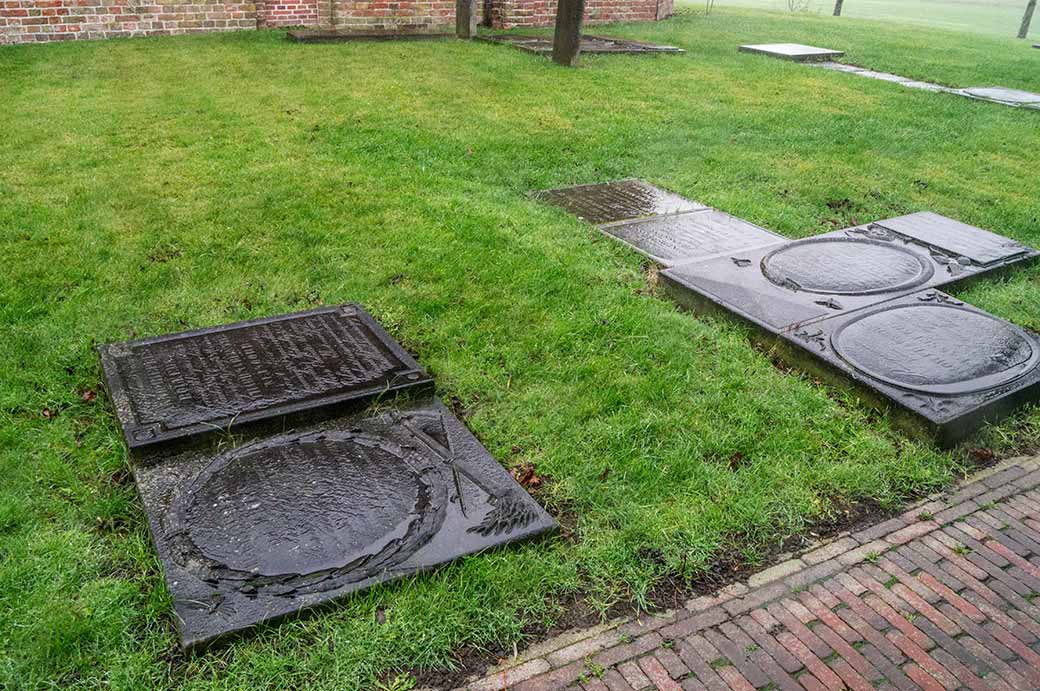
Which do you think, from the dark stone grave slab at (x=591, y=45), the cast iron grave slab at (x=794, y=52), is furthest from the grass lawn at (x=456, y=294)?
the cast iron grave slab at (x=794, y=52)

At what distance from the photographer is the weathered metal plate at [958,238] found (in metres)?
5.40

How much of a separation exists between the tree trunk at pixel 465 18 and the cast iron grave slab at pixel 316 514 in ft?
39.4

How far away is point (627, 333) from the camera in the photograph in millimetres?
4516

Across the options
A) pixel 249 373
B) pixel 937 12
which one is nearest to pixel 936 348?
pixel 249 373

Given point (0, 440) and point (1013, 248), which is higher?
point (1013, 248)

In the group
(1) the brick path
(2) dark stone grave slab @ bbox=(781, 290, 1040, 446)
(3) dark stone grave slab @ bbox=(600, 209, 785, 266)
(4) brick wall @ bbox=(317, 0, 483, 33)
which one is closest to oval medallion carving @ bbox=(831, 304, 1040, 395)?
(2) dark stone grave slab @ bbox=(781, 290, 1040, 446)

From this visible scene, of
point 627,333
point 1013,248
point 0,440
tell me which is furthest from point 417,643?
point 1013,248

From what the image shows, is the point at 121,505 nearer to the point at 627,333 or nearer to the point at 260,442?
the point at 260,442

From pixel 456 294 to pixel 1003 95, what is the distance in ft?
33.1

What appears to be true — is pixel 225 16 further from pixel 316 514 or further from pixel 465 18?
pixel 316 514

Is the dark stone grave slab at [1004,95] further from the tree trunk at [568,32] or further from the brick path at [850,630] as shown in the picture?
the brick path at [850,630]

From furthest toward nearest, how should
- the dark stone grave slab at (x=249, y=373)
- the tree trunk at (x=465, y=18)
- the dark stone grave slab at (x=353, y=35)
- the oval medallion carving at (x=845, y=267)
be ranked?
the tree trunk at (x=465, y=18)
the dark stone grave slab at (x=353, y=35)
the oval medallion carving at (x=845, y=267)
the dark stone grave slab at (x=249, y=373)

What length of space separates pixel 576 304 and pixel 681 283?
0.63 meters

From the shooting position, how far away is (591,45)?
13742 mm
